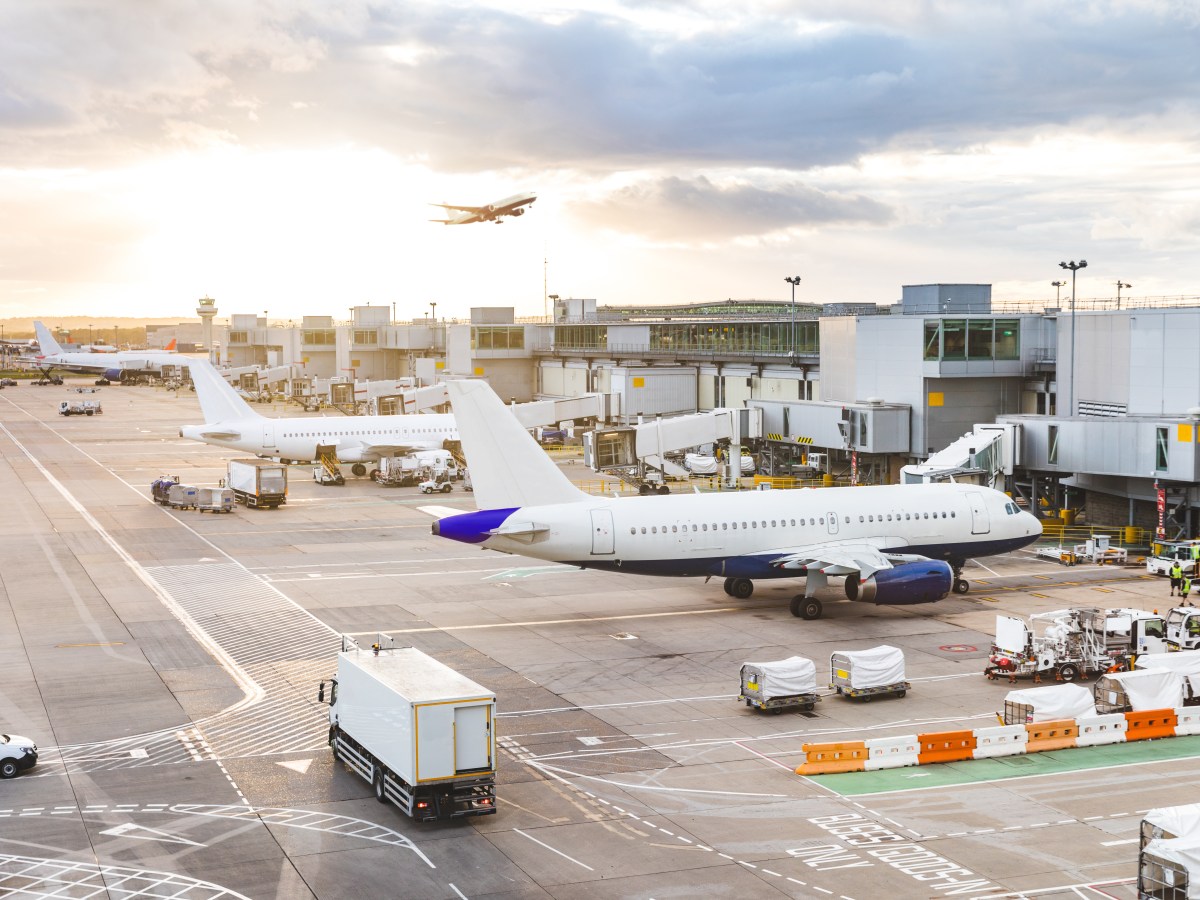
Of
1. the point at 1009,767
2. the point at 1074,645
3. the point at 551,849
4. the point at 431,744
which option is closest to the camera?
the point at 551,849

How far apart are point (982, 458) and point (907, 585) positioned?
70.7 feet

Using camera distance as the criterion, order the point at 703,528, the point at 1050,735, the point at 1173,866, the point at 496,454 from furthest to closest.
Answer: the point at 703,528 < the point at 496,454 < the point at 1050,735 < the point at 1173,866

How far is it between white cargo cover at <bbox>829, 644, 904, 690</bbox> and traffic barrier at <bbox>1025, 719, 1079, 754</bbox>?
187 inches

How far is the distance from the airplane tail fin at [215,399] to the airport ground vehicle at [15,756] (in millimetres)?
63237

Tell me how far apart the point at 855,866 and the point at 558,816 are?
6612mm

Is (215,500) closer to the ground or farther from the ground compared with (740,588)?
farther from the ground

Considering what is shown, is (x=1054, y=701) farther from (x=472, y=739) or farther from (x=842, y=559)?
(x=472, y=739)

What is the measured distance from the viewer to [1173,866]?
69.1 feet

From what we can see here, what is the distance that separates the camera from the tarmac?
81.0 ft

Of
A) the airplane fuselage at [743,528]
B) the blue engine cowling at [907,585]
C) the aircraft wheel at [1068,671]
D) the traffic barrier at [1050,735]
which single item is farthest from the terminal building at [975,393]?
the traffic barrier at [1050,735]

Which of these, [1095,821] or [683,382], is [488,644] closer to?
[1095,821]

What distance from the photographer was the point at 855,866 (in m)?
24.8

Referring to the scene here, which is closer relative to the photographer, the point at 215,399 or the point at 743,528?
the point at 743,528

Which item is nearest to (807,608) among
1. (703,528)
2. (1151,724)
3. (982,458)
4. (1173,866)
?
(703,528)
